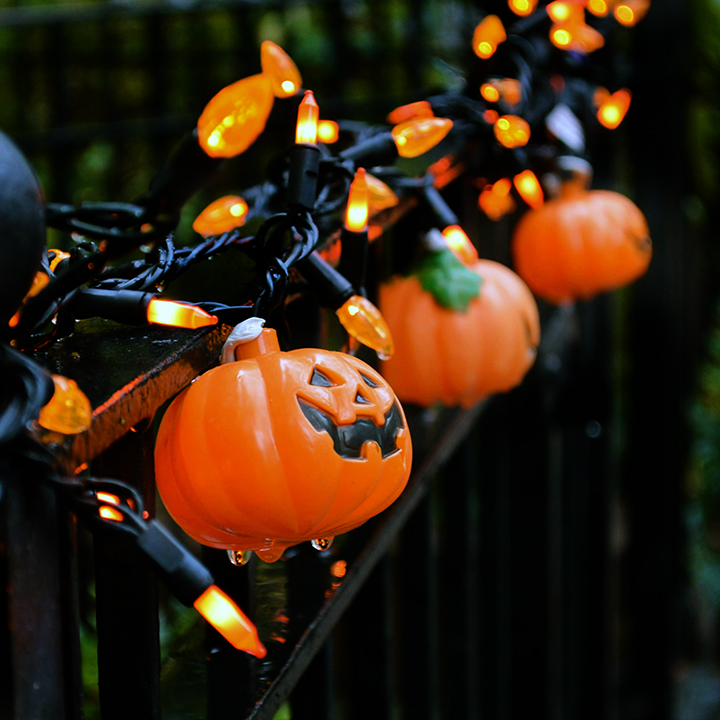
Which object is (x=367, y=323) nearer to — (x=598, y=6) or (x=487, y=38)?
(x=487, y=38)

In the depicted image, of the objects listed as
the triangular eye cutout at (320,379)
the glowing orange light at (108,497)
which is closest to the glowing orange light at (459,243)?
the triangular eye cutout at (320,379)

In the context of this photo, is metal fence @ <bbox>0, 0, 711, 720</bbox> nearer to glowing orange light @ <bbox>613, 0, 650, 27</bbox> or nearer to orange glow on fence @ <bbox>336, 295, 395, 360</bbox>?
orange glow on fence @ <bbox>336, 295, 395, 360</bbox>

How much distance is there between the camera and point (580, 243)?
1506 mm

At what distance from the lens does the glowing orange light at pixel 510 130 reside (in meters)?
1.31

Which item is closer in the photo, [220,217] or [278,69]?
[278,69]

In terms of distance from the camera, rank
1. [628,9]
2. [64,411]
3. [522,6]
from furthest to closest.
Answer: [628,9], [522,6], [64,411]

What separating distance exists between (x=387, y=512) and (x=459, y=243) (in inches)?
14.1

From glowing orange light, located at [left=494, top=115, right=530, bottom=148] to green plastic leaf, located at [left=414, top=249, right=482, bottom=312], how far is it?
27cm

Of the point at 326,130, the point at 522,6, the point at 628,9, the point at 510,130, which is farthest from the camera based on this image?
the point at 628,9

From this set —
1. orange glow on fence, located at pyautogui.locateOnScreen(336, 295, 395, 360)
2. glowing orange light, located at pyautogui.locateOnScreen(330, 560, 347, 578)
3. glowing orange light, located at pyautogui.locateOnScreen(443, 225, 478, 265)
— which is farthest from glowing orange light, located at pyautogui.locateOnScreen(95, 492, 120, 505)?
glowing orange light, located at pyautogui.locateOnScreen(443, 225, 478, 265)

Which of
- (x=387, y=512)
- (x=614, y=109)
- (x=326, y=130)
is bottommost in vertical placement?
(x=387, y=512)

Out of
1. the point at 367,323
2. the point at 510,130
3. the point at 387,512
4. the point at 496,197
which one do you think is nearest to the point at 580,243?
the point at 496,197

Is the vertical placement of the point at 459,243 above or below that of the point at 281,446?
below

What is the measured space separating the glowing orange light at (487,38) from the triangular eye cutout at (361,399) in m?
1.02
